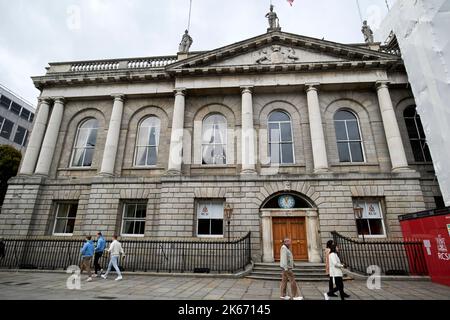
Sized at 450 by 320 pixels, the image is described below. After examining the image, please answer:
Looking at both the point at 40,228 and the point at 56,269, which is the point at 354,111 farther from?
the point at 40,228

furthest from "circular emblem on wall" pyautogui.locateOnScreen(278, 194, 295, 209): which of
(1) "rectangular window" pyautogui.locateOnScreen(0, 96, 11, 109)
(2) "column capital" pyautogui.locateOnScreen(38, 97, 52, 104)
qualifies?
(1) "rectangular window" pyautogui.locateOnScreen(0, 96, 11, 109)

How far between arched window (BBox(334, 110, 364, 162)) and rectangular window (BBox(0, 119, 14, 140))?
40173mm

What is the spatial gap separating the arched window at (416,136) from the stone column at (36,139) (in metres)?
22.7

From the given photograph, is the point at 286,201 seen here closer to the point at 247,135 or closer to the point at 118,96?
the point at 247,135

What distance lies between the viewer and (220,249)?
11164 millimetres

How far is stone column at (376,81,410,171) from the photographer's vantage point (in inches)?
480

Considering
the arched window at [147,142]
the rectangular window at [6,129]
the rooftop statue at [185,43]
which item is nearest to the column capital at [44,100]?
the arched window at [147,142]

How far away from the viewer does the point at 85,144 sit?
15.4 m

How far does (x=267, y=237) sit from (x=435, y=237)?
6.53 metres

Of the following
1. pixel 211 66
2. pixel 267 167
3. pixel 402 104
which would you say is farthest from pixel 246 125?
pixel 402 104

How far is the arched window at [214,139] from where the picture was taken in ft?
45.8

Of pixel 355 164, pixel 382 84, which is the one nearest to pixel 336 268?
pixel 355 164

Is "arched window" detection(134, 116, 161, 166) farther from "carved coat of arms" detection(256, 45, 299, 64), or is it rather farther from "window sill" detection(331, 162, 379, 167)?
"window sill" detection(331, 162, 379, 167)

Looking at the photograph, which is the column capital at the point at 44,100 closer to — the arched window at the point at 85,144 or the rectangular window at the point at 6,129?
the arched window at the point at 85,144
